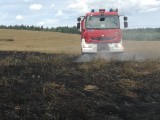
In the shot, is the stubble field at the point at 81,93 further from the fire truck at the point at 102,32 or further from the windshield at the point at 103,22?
the windshield at the point at 103,22

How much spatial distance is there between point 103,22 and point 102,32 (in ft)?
2.16

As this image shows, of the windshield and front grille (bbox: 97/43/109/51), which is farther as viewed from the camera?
the windshield

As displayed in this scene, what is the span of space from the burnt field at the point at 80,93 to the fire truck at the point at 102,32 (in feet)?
20.8

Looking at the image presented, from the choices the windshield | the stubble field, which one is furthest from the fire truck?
the stubble field

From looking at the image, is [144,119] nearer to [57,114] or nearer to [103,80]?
[57,114]

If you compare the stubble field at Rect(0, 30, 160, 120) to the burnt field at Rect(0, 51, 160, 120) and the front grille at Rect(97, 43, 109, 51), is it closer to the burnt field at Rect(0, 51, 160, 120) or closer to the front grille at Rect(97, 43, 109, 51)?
the burnt field at Rect(0, 51, 160, 120)

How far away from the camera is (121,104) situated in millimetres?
10375

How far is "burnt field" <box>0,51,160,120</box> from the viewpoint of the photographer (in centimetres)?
884

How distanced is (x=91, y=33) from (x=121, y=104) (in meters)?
11.6

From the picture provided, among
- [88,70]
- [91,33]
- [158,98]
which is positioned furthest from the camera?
[91,33]

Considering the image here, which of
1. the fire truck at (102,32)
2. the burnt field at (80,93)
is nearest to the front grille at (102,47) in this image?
the fire truck at (102,32)

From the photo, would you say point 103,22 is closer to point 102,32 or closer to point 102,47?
Answer: point 102,32

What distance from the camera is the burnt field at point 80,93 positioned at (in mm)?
8836

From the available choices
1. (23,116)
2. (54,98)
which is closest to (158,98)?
(54,98)
